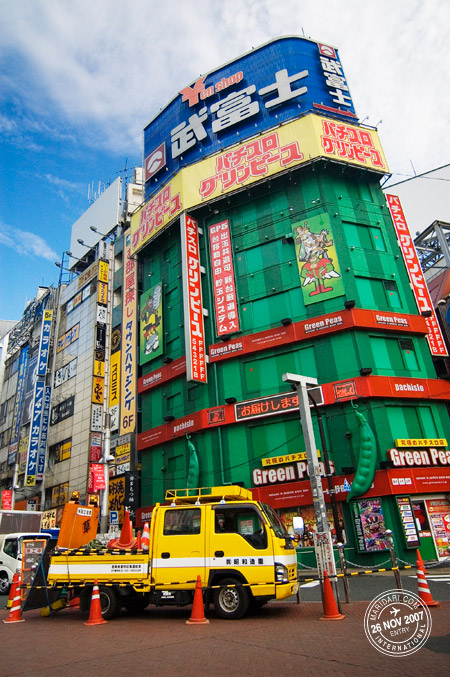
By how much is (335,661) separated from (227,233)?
91.0 ft

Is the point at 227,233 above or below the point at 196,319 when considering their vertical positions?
above

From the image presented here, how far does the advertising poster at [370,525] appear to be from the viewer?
2127cm

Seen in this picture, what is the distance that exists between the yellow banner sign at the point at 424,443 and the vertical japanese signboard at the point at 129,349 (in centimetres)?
1825

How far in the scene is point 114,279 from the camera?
4169cm

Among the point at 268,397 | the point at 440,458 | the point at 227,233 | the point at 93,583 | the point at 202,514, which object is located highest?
the point at 227,233

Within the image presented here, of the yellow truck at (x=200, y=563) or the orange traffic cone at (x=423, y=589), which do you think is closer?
the orange traffic cone at (x=423, y=589)

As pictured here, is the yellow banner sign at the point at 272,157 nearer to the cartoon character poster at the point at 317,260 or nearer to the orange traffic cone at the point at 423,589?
the cartoon character poster at the point at 317,260

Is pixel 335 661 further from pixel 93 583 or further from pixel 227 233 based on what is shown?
pixel 227 233

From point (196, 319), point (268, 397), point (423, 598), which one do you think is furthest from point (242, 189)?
point (423, 598)

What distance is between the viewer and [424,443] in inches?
909

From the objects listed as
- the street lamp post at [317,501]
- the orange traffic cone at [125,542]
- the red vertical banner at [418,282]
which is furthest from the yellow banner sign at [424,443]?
the orange traffic cone at [125,542]

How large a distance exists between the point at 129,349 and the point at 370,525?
21.3 m

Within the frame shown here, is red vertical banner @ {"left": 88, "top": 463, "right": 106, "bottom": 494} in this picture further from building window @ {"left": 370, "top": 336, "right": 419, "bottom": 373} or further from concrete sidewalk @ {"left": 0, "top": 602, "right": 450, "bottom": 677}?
concrete sidewalk @ {"left": 0, "top": 602, "right": 450, "bottom": 677}

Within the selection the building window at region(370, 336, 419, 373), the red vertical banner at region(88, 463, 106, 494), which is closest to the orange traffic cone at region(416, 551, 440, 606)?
the building window at region(370, 336, 419, 373)
